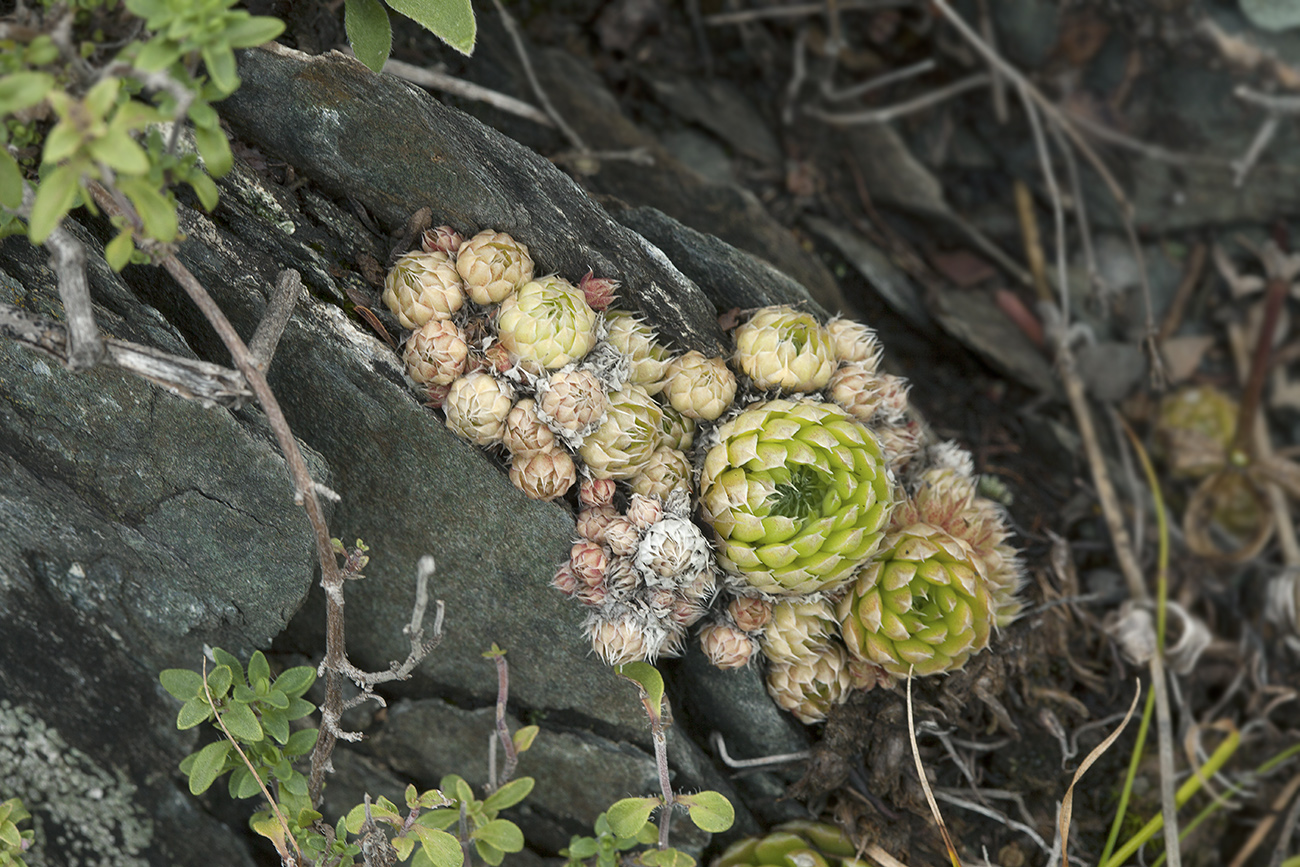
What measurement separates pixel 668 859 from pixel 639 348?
1328 mm

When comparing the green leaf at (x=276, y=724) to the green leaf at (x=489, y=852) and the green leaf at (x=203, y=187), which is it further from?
the green leaf at (x=203, y=187)

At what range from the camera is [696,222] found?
3176 mm

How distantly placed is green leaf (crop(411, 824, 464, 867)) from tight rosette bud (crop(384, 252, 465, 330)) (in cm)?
125

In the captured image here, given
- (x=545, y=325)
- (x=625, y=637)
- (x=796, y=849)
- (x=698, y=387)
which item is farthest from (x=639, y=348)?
(x=796, y=849)

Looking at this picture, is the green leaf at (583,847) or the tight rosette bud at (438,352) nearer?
the tight rosette bud at (438,352)

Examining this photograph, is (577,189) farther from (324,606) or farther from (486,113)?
(324,606)

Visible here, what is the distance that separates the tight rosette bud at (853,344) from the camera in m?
2.55

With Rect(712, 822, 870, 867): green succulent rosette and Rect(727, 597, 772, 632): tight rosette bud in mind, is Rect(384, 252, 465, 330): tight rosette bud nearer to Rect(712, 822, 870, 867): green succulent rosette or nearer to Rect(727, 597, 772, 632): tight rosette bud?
Rect(727, 597, 772, 632): tight rosette bud

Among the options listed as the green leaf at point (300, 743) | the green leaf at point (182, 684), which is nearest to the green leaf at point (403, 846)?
the green leaf at point (300, 743)

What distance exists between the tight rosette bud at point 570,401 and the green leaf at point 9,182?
112 cm

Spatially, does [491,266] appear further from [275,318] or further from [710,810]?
[710,810]

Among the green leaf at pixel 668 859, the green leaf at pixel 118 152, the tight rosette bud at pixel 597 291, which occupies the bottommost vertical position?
the green leaf at pixel 668 859

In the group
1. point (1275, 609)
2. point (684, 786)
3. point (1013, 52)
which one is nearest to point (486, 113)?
point (684, 786)

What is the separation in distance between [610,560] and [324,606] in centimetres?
91
